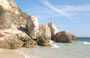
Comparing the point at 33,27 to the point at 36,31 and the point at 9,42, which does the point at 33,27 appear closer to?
the point at 36,31

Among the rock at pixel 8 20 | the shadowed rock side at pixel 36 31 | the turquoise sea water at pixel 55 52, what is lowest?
the turquoise sea water at pixel 55 52

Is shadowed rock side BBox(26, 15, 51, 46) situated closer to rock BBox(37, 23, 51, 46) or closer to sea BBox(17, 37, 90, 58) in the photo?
rock BBox(37, 23, 51, 46)

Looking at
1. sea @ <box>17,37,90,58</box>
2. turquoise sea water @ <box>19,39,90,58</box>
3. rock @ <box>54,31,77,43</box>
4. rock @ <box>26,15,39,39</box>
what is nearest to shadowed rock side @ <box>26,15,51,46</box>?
rock @ <box>26,15,39,39</box>

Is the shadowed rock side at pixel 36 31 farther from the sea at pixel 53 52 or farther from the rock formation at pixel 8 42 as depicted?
the rock formation at pixel 8 42

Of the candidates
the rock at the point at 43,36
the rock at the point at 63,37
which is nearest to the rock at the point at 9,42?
the rock at the point at 43,36

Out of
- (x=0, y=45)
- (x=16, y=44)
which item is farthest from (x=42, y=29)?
(x=0, y=45)

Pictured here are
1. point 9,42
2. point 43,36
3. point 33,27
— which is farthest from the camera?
point 43,36

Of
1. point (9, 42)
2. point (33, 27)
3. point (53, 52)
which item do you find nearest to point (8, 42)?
point (9, 42)

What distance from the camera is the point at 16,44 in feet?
74.5

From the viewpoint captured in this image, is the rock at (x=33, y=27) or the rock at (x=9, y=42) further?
the rock at (x=33, y=27)

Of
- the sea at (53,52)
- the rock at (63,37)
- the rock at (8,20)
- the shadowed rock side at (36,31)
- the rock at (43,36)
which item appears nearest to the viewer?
the sea at (53,52)

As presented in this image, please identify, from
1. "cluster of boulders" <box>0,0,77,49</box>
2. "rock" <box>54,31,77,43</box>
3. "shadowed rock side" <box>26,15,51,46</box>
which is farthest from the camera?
"rock" <box>54,31,77,43</box>

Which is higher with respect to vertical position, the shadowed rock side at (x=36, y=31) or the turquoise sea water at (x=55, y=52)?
the shadowed rock side at (x=36, y=31)

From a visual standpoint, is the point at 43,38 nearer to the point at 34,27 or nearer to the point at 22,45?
the point at 34,27
